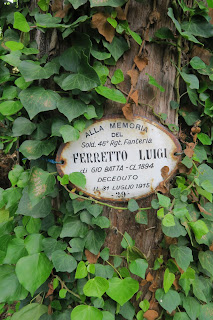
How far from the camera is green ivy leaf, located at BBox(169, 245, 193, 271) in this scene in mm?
1092

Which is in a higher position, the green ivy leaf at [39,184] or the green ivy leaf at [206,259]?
the green ivy leaf at [39,184]

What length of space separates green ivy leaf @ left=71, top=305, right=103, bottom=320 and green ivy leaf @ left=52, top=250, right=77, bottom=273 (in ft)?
0.51

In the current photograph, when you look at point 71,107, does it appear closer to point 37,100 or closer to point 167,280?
point 37,100

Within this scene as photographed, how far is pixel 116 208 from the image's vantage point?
1.06m

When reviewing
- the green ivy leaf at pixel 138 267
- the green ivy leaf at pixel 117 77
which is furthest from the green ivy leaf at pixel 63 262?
the green ivy leaf at pixel 117 77

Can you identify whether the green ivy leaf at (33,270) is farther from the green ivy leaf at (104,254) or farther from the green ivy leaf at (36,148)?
the green ivy leaf at (36,148)

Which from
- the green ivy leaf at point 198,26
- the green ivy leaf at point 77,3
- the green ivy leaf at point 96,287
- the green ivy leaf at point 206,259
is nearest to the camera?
the green ivy leaf at point 77,3

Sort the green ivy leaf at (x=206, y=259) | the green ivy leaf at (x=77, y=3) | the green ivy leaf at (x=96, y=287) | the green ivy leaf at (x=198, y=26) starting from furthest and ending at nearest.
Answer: the green ivy leaf at (x=206, y=259)
the green ivy leaf at (x=198, y=26)
the green ivy leaf at (x=96, y=287)
the green ivy leaf at (x=77, y=3)

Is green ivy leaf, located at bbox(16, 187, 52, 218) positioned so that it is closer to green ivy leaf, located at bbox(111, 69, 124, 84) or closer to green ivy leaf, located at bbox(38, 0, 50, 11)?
green ivy leaf, located at bbox(111, 69, 124, 84)

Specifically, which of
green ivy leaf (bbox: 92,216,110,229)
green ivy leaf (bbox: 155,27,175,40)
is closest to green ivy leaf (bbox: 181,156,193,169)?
green ivy leaf (bbox: 92,216,110,229)

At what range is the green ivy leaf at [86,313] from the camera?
98 cm

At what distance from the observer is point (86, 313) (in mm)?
989

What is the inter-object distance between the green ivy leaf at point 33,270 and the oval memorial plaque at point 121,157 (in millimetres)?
333

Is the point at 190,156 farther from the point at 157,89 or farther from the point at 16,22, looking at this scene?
the point at 16,22
